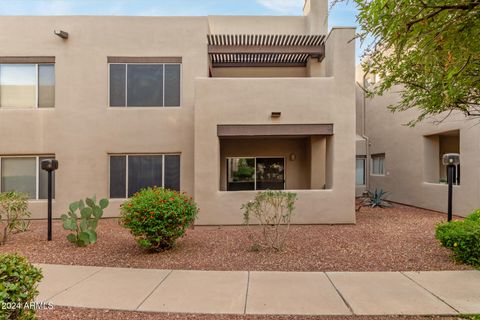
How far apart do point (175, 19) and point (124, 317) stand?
1052 cm

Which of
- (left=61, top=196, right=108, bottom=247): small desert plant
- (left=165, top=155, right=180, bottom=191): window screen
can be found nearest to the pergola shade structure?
(left=165, top=155, right=180, bottom=191): window screen

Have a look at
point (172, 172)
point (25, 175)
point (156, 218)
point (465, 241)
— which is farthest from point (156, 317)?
point (25, 175)

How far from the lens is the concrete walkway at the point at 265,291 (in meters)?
4.33

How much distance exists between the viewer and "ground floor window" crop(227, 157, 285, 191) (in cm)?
1332

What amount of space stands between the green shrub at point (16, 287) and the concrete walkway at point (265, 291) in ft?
5.10

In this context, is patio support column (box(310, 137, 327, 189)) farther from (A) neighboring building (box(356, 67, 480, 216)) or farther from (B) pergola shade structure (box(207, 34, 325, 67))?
(B) pergola shade structure (box(207, 34, 325, 67))

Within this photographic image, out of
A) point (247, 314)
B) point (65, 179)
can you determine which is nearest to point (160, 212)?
point (247, 314)

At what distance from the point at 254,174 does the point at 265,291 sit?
339 inches

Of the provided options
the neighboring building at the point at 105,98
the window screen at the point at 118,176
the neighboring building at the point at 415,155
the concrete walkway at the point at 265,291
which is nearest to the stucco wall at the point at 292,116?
the neighboring building at the point at 105,98

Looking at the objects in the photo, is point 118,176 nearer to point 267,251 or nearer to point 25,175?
point 25,175

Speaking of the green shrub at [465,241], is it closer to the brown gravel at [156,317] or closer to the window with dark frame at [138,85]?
the brown gravel at [156,317]

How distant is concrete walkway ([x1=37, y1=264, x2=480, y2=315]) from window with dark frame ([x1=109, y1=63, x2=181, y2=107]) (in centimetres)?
696

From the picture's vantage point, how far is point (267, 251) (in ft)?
22.8

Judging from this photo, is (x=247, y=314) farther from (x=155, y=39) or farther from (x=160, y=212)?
(x=155, y=39)
